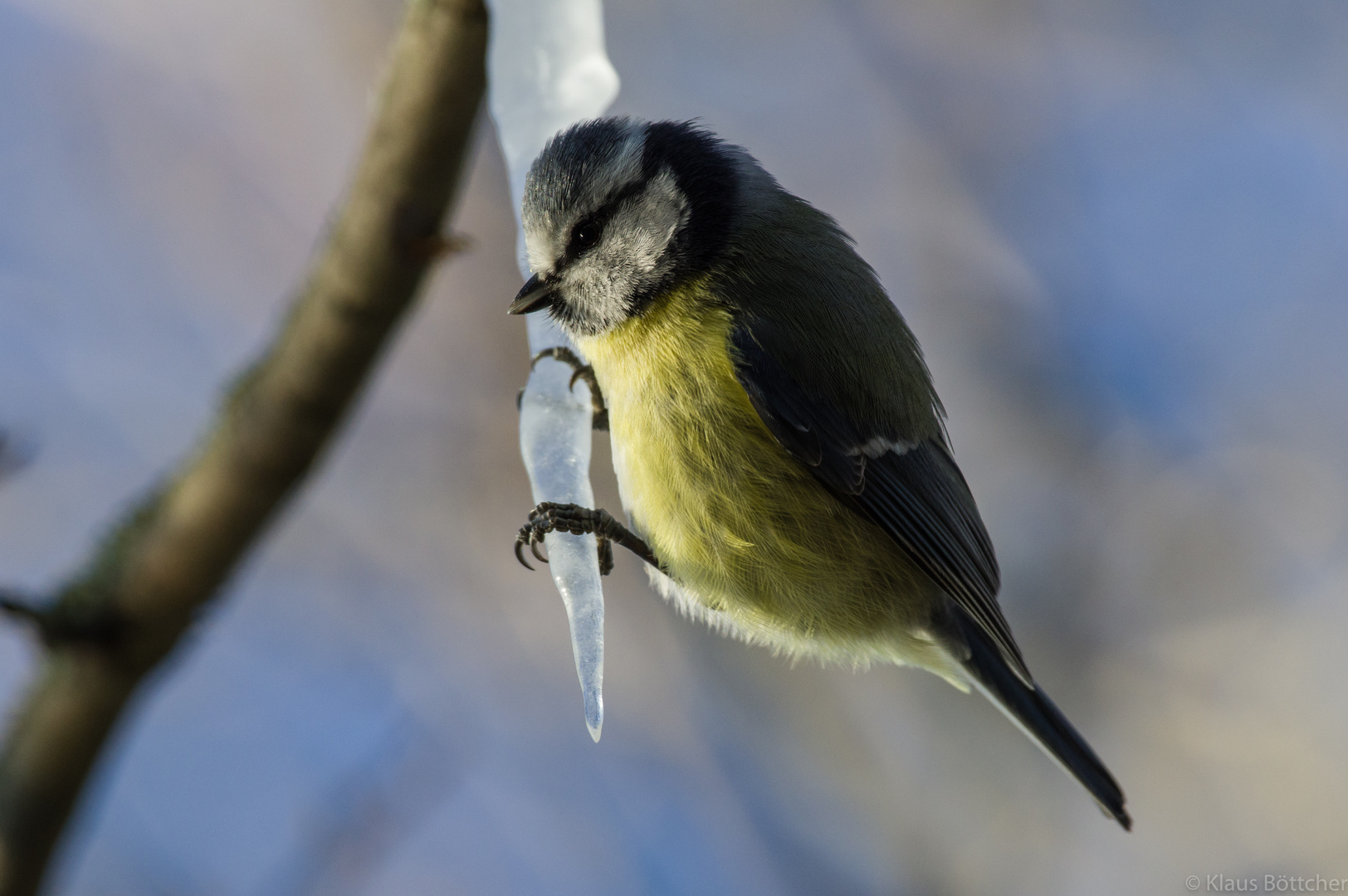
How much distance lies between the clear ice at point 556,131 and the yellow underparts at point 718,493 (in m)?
0.15

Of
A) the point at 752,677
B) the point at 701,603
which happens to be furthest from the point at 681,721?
the point at 701,603

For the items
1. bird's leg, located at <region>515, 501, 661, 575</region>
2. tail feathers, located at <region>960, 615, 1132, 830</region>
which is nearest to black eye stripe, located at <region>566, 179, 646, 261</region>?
bird's leg, located at <region>515, 501, 661, 575</region>

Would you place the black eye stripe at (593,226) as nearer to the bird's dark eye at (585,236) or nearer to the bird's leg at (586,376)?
the bird's dark eye at (585,236)

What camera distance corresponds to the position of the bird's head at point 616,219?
45.5 inches

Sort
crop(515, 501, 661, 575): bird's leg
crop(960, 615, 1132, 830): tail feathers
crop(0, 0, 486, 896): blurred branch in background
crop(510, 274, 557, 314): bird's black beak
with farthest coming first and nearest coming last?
crop(960, 615, 1132, 830): tail feathers
crop(510, 274, 557, 314): bird's black beak
crop(515, 501, 661, 575): bird's leg
crop(0, 0, 486, 896): blurred branch in background

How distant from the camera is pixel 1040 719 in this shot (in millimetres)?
1354

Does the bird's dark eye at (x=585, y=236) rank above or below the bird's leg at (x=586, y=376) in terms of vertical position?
above

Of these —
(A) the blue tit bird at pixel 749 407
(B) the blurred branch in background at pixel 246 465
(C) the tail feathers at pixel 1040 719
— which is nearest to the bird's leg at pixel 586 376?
(A) the blue tit bird at pixel 749 407

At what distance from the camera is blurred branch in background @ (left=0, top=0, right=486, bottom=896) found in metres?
0.79

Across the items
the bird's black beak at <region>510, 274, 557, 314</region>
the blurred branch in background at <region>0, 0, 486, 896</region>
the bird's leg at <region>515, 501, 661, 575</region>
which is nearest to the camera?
the blurred branch in background at <region>0, 0, 486, 896</region>

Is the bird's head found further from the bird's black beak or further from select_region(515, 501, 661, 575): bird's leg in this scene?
select_region(515, 501, 661, 575): bird's leg

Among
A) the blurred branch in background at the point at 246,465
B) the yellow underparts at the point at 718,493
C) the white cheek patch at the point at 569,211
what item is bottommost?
the blurred branch in background at the point at 246,465

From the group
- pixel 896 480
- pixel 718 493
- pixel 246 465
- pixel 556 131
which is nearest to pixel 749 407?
pixel 718 493

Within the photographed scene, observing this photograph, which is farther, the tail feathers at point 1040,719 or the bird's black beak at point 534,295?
the tail feathers at point 1040,719
